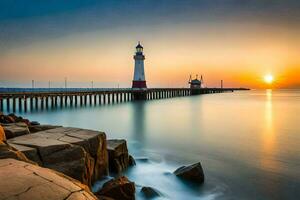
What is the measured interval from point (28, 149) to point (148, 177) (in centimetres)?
325

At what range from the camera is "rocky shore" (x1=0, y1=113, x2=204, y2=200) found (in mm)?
2654

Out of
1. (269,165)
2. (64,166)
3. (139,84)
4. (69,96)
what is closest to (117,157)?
(64,166)

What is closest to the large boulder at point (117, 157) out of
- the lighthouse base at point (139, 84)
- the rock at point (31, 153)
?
the rock at point (31, 153)

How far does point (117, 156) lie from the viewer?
670cm

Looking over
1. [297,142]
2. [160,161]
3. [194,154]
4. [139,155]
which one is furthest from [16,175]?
[297,142]

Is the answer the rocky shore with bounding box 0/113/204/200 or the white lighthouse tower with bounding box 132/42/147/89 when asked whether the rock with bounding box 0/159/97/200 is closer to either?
the rocky shore with bounding box 0/113/204/200

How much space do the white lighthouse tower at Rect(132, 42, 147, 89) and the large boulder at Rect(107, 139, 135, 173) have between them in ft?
126

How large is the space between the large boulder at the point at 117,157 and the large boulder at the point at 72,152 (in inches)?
15.5

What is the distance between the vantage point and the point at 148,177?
6805mm

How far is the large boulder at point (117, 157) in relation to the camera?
643 centimetres

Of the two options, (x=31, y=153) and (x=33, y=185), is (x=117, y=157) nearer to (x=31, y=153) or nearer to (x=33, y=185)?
(x=31, y=153)

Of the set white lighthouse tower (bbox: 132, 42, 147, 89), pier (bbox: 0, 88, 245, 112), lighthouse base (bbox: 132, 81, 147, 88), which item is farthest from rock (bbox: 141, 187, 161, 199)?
lighthouse base (bbox: 132, 81, 147, 88)

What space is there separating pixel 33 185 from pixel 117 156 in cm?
409

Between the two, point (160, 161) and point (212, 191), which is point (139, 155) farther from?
point (212, 191)
